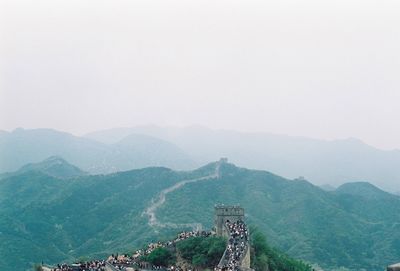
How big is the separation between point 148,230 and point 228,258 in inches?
2659

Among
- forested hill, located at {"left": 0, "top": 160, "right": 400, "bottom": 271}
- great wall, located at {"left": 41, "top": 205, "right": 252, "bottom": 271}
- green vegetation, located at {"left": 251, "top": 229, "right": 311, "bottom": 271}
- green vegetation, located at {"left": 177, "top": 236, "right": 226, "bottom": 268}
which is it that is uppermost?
great wall, located at {"left": 41, "top": 205, "right": 252, "bottom": 271}

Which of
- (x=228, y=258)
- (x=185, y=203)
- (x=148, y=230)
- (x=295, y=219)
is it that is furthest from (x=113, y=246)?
(x=228, y=258)

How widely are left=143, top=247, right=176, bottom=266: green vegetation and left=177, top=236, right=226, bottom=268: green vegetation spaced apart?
1.14 m

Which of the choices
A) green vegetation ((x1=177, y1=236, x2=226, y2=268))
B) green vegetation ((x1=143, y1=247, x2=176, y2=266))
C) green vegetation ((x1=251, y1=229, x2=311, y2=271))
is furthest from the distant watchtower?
green vegetation ((x1=143, y1=247, x2=176, y2=266))

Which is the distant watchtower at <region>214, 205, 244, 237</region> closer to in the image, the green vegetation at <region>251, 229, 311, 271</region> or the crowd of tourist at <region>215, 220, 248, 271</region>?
the crowd of tourist at <region>215, 220, 248, 271</region>

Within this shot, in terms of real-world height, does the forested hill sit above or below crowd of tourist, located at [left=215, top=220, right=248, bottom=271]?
below

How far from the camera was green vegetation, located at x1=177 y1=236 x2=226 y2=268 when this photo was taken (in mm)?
55781

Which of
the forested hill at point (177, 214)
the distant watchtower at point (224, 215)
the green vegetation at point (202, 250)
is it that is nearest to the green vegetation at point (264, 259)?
the distant watchtower at point (224, 215)

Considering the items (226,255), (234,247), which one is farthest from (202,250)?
(226,255)

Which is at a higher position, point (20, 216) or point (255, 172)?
point (255, 172)

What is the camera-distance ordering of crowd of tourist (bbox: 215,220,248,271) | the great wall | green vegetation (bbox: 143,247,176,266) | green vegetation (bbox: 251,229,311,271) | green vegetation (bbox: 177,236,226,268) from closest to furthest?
the great wall
crowd of tourist (bbox: 215,220,248,271)
green vegetation (bbox: 177,236,226,268)
green vegetation (bbox: 143,247,176,266)
green vegetation (bbox: 251,229,311,271)

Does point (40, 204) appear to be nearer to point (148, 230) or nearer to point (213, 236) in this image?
point (148, 230)

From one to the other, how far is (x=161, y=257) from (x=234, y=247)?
27.0 ft

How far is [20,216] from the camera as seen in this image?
437 ft
